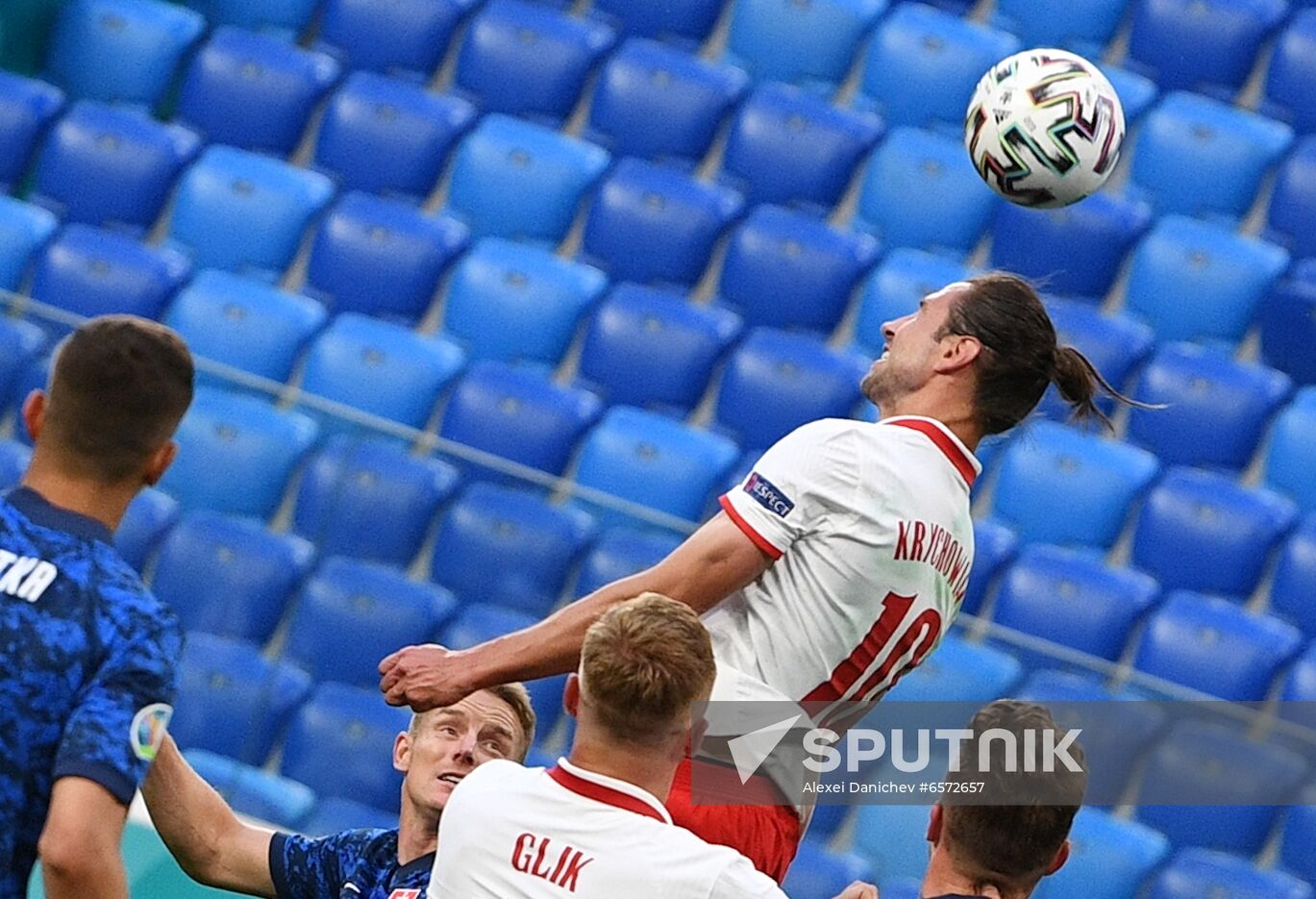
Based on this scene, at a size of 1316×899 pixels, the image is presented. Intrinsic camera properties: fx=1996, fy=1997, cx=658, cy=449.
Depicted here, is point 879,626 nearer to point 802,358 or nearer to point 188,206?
point 802,358

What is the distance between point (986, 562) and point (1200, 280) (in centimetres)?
164

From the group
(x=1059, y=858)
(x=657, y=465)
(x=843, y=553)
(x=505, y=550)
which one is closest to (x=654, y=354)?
(x=657, y=465)

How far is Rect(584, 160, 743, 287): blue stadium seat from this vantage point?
783 centimetres

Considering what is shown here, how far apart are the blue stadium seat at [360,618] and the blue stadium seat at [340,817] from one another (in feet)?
1.06

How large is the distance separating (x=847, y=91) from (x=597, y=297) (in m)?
1.63

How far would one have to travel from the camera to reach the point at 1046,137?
175 inches

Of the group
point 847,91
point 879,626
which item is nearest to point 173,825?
point 879,626

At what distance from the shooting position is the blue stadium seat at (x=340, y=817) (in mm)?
5016

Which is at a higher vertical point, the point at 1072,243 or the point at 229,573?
the point at 1072,243

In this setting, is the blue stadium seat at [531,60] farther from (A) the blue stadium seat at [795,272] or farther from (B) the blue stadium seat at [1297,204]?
(B) the blue stadium seat at [1297,204]

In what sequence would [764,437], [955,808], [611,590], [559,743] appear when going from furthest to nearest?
[764,437], [559,743], [611,590], [955,808]

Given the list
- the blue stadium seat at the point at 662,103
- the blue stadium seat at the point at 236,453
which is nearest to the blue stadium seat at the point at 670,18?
the blue stadium seat at the point at 662,103

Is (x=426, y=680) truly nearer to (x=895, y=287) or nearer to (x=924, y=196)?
(x=895, y=287)

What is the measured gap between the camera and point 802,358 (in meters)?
7.26
